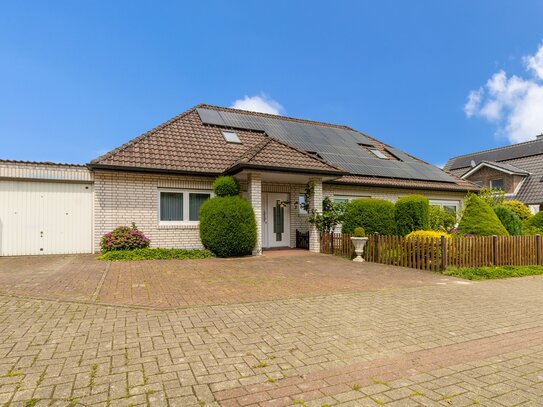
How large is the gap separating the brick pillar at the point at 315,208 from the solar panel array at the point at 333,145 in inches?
130

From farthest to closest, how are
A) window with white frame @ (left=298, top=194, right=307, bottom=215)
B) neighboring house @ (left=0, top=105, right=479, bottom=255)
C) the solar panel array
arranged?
the solar panel array
window with white frame @ (left=298, top=194, right=307, bottom=215)
neighboring house @ (left=0, top=105, right=479, bottom=255)

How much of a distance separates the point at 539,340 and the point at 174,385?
15.0 ft

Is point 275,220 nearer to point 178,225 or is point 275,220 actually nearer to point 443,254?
point 178,225

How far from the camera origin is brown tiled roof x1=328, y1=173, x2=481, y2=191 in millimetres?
16080

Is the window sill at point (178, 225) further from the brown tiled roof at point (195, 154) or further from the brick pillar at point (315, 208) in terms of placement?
the brick pillar at point (315, 208)

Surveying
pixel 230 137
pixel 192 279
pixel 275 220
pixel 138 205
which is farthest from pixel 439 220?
pixel 138 205

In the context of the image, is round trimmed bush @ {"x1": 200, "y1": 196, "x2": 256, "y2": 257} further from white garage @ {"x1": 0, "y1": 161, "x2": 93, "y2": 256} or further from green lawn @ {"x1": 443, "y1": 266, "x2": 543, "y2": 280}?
green lawn @ {"x1": 443, "y1": 266, "x2": 543, "y2": 280}

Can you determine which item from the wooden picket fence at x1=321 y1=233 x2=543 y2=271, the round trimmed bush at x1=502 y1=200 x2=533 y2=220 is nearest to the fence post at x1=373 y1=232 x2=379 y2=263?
the wooden picket fence at x1=321 y1=233 x2=543 y2=271

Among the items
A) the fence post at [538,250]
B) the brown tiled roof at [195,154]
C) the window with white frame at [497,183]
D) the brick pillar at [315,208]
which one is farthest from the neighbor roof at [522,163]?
the brown tiled roof at [195,154]

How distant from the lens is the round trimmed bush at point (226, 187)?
1240 centimetres

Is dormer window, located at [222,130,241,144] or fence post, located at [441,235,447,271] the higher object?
dormer window, located at [222,130,241,144]

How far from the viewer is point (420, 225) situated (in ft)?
41.5

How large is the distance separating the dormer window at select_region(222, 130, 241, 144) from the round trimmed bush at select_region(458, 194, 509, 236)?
974 centimetres

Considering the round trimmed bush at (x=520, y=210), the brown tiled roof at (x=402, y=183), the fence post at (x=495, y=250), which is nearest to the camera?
the fence post at (x=495, y=250)
